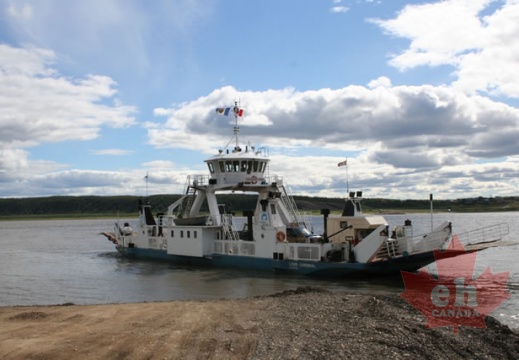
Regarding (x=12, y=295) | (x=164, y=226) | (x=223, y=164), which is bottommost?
(x=12, y=295)

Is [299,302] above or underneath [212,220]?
underneath

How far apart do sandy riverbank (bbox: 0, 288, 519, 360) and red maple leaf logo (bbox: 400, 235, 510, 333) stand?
21.4 inches

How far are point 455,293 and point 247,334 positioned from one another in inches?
401

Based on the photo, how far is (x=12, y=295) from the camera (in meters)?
21.8

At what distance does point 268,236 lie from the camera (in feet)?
81.8

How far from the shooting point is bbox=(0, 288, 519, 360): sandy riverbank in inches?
376

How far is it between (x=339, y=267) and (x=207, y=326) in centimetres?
1153

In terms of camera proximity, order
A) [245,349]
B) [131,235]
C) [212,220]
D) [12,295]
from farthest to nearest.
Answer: [131,235], [212,220], [12,295], [245,349]

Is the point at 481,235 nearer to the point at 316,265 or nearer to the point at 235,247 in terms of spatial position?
the point at 316,265

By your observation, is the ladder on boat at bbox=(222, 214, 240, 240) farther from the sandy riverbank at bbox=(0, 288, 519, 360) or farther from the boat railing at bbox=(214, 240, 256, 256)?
the sandy riverbank at bbox=(0, 288, 519, 360)

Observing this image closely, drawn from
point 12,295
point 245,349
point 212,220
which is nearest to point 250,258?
point 212,220

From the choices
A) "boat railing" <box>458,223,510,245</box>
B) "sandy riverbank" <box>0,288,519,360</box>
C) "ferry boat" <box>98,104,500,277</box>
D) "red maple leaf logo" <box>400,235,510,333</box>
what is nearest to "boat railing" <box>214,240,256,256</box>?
"ferry boat" <box>98,104,500,277</box>

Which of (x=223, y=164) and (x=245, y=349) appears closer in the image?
(x=245, y=349)

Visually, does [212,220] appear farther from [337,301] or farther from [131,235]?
[337,301]
